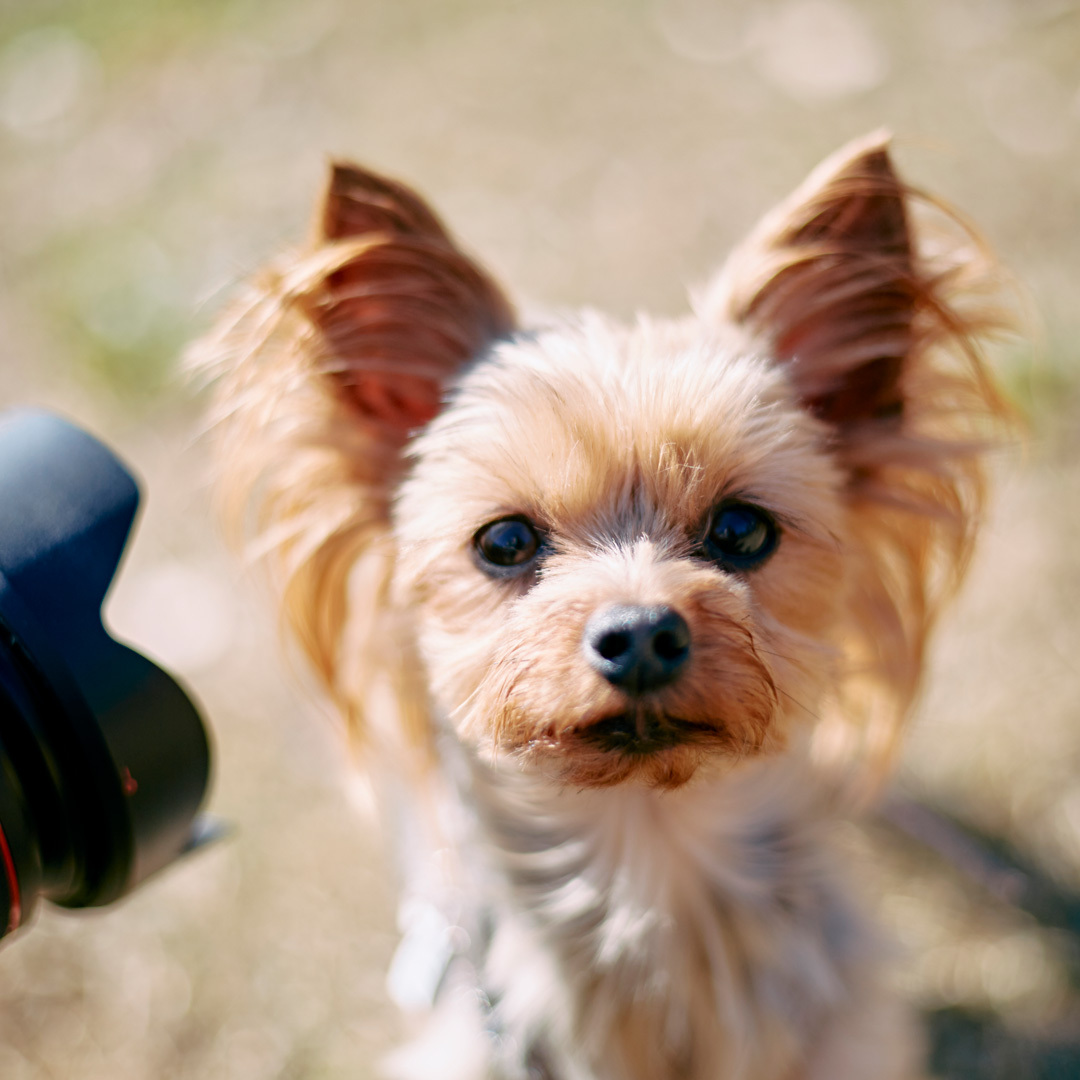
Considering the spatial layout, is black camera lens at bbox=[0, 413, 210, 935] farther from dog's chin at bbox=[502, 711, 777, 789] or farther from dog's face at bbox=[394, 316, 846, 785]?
dog's chin at bbox=[502, 711, 777, 789]

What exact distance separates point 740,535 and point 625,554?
23 cm

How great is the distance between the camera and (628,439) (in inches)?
69.9

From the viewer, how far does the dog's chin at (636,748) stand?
1.62 m

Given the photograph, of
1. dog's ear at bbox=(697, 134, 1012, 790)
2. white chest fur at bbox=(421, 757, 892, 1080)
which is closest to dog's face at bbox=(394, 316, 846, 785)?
dog's ear at bbox=(697, 134, 1012, 790)

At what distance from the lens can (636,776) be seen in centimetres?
166

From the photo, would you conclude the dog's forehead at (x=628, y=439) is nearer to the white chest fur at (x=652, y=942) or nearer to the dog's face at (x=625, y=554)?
the dog's face at (x=625, y=554)

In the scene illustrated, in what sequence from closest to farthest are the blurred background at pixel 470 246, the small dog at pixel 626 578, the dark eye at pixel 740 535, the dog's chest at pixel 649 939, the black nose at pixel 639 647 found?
the black nose at pixel 639 647
the small dog at pixel 626 578
the dark eye at pixel 740 535
the dog's chest at pixel 649 939
the blurred background at pixel 470 246

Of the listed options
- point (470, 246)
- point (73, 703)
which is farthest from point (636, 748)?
point (470, 246)

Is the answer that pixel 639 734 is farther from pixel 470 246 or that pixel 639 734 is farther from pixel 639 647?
pixel 470 246

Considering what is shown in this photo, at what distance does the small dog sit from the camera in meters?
1.72

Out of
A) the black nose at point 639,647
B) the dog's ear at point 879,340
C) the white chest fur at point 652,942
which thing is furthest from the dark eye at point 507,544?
the dog's ear at point 879,340

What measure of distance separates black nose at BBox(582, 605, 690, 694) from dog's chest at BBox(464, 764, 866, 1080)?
0.60 metres

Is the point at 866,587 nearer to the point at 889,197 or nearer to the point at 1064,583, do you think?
the point at 889,197

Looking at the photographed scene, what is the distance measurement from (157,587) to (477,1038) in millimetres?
2221
